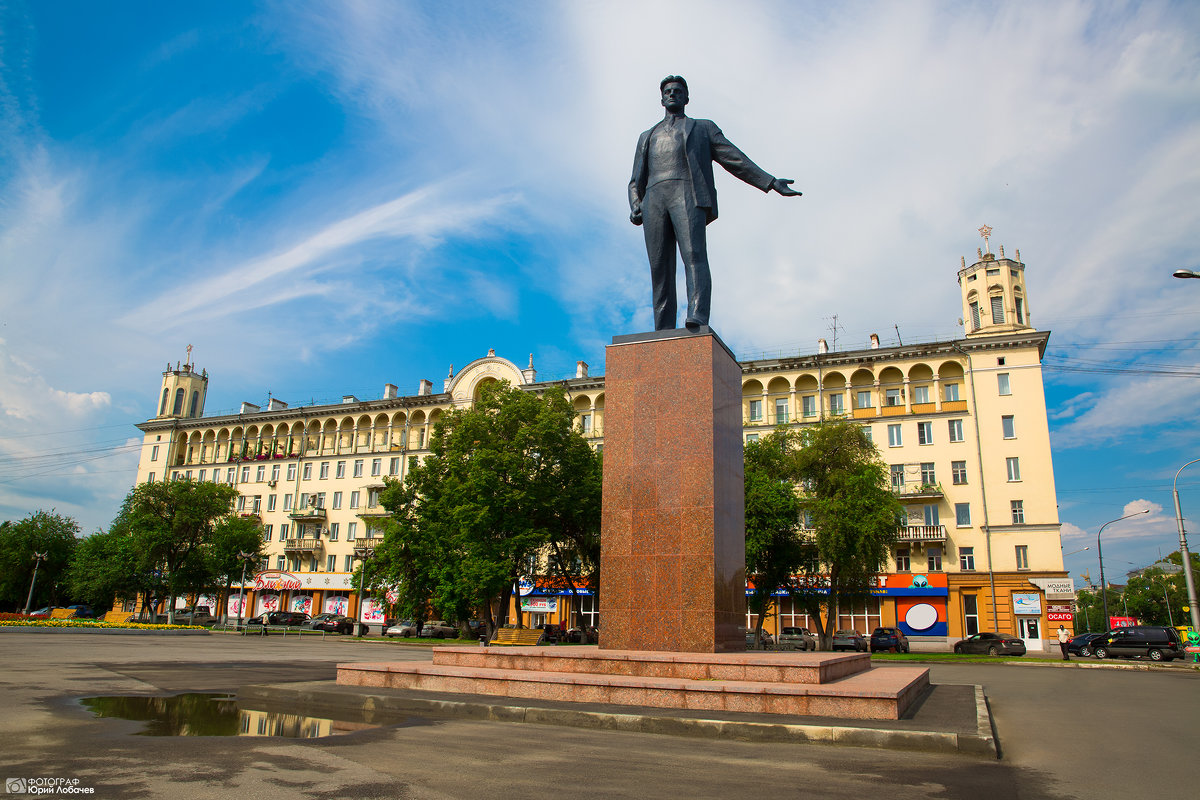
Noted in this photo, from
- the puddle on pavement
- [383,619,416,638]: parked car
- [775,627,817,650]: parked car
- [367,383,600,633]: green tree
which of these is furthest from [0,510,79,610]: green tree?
the puddle on pavement

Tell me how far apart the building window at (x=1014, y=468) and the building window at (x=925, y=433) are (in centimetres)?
426

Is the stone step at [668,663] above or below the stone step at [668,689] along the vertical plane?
above

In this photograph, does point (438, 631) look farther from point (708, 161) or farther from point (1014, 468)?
point (708, 161)

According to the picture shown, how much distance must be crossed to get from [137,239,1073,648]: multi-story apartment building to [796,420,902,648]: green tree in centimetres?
223

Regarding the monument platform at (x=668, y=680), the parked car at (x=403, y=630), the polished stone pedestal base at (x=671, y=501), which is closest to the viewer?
the monument platform at (x=668, y=680)

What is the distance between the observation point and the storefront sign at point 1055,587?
40.7 metres

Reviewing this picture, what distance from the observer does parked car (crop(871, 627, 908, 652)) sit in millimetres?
37656

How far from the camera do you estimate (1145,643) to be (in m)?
31.7

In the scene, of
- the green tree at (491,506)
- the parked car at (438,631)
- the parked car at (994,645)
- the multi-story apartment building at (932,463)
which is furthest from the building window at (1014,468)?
the parked car at (438,631)

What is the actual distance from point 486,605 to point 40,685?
25.9 meters

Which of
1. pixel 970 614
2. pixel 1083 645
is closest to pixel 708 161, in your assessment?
pixel 1083 645

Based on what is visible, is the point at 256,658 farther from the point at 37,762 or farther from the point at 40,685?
the point at 37,762

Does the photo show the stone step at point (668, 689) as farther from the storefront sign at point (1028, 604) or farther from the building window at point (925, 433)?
the building window at point (925, 433)

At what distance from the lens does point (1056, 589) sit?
134 feet
